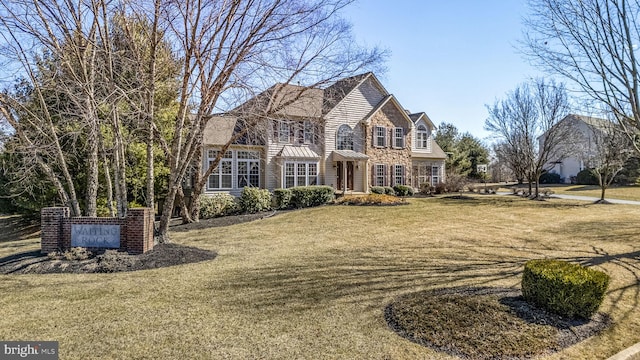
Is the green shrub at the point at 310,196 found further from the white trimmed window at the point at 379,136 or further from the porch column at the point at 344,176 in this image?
the white trimmed window at the point at 379,136

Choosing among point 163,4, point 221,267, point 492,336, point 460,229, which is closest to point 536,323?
point 492,336

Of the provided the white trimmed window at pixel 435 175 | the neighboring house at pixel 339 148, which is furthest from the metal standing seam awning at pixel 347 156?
the white trimmed window at pixel 435 175

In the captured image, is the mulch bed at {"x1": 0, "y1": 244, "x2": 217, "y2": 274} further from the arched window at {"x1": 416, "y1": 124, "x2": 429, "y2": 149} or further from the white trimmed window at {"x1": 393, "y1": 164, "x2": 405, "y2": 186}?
the arched window at {"x1": 416, "y1": 124, "x2": 429, "y2": 149}

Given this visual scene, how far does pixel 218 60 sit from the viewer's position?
443 inches

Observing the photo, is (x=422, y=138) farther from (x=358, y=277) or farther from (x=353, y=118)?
(x=358, y=277)

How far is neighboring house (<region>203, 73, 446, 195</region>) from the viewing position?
2169 cm

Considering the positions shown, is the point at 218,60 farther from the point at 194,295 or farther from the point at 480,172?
the point at 480,172

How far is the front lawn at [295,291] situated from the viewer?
4641 millimetres

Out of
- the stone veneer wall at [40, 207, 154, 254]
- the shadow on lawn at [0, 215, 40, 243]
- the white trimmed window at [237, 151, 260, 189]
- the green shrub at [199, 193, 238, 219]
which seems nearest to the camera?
the stone veneer wall at [40, 207, 154, 254]

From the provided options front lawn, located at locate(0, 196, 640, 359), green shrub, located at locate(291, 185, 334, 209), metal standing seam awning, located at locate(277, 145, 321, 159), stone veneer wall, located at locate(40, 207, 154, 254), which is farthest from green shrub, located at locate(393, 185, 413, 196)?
stone veneer wall, located at locate(40, 207, 154, 254)

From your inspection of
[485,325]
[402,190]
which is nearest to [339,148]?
[402,190]

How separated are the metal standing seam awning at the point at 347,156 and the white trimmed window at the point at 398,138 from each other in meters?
3.34

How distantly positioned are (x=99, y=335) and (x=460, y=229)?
12030 mm

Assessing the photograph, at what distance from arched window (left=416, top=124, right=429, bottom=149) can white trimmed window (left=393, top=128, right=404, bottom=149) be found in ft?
A: 8.08
